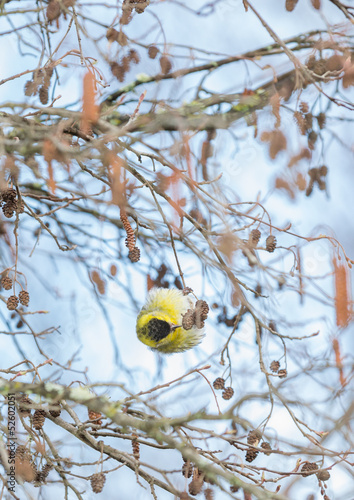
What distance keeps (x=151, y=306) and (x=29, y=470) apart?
124cm

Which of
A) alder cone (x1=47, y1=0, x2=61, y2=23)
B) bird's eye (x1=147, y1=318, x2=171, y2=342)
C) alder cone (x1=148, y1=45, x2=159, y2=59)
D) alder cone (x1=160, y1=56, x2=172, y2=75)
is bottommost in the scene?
bird's eye (x1=147, y1=318, x2=171, y2=342)

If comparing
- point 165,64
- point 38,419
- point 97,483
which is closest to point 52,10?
point 165,64

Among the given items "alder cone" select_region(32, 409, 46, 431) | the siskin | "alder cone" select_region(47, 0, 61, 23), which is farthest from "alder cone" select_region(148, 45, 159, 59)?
"alder cone" select_region(32, 409, 46, 431)

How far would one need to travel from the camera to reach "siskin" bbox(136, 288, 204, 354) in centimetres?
241

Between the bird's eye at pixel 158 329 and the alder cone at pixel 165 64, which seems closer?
the alder cone at pixel 165 64

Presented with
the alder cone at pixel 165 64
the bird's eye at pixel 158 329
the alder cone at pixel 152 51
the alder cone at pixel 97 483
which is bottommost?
the alder cone at pixel 97 483

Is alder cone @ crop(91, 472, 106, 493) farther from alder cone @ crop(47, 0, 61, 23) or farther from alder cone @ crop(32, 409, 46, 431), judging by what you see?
alder cone @ crop(47, 0, 61, 23)

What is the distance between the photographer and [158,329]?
7.84 feet

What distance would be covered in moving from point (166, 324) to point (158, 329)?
38mm

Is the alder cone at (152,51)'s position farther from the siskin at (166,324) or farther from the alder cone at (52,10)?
the siskin at (166,324)

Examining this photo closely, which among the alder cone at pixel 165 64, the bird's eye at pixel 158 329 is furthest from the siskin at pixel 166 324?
the alder cone at pixel 165 64

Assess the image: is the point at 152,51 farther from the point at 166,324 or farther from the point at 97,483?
the point at 97,483

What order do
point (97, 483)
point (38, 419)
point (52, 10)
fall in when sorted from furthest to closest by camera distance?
point (52, 10) → point (38, 419) → point (97, 483)

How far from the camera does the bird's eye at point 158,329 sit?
2.39 metres
